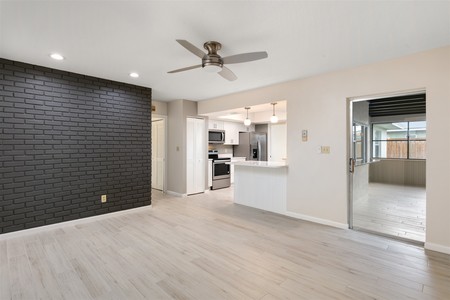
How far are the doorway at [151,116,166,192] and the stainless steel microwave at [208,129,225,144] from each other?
1.39 meters

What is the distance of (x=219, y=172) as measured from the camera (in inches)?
261

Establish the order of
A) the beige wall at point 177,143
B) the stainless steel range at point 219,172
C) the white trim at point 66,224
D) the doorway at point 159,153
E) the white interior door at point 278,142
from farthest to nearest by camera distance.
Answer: the white interior door at point 278,142
the stainless steel range at point 219,172
the doorway at point 159,153
the beige wall at point 177,143
the white trim at point 66,224

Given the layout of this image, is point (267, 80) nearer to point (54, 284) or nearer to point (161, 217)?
point (161, 217)

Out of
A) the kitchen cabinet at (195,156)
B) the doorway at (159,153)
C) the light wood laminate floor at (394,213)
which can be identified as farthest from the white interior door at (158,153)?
the light wood laminate floor at (394,213)

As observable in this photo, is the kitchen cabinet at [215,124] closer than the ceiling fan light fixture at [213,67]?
No

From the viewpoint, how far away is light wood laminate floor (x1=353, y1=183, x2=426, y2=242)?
3305mm

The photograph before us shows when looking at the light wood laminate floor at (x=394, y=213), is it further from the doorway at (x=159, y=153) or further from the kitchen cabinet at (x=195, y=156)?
the doorway at (x=159, y=153)

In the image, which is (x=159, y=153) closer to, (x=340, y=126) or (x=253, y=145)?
(x=253, y=145)

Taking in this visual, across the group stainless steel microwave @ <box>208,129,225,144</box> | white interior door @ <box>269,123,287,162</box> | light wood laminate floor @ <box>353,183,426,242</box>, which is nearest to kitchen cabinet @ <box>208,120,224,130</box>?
stainless steel microwave @ <box>208,129,225,144</box>

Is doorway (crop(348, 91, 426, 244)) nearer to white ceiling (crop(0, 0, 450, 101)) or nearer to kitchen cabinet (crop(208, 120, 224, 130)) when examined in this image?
white ceiling (crop(0, 0, 450, 101))

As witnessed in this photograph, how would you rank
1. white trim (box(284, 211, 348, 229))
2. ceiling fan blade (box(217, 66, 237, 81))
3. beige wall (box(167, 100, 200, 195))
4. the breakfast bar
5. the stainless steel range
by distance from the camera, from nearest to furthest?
ceiling fan blade (box(217, 66, 237, 81)) < white trim (box(284, 211, 348, 229)) < the breakfast bar < beige wall (box(167, 100, 200, 195)) < the stainless steel range

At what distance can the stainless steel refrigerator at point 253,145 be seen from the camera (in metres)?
7.56

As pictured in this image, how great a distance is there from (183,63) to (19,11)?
1.75 metres

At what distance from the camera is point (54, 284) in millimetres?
2066
